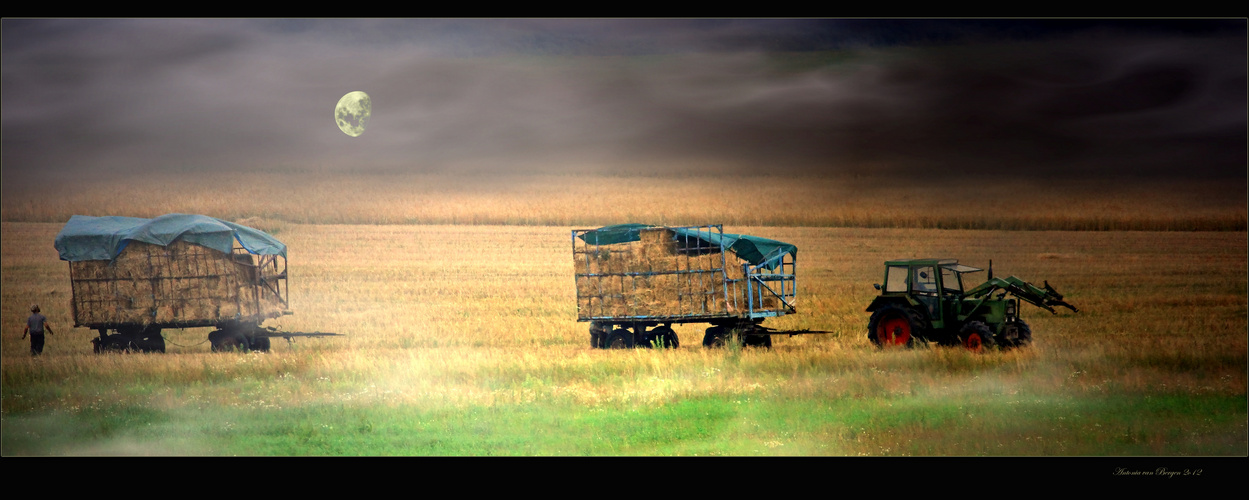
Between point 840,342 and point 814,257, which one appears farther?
point 814,257

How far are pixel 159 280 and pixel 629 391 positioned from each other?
11520 mm

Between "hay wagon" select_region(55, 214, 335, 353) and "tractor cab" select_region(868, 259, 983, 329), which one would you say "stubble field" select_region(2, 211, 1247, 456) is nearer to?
"hay wagon" select_region(55, 214, 335, 353)

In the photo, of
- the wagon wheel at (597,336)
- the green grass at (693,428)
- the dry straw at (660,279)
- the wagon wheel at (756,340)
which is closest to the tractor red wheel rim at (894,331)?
the wagon wheel at (756,340)

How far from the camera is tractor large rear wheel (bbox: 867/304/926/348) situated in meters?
18.4

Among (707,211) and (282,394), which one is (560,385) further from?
(707,211)

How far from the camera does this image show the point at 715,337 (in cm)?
2000

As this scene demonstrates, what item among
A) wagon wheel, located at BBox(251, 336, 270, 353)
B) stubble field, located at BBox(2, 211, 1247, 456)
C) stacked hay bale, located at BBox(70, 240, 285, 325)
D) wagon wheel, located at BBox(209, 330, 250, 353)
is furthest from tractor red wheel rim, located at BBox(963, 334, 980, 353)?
stacked hay bale, located at BBox(70, 240, 285, 325)

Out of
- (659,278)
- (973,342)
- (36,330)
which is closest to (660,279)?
(659,278)

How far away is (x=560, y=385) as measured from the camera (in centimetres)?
1591

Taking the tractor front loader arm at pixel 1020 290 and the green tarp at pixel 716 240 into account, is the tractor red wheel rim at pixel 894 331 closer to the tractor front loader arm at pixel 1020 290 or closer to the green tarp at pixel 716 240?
the tractor front loader arm at pixel 1020 290

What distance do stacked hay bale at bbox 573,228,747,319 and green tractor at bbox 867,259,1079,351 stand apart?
3.15 meters

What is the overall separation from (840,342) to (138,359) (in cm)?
1448

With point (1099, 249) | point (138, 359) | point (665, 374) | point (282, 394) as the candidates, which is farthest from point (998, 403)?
point (1099, 249)

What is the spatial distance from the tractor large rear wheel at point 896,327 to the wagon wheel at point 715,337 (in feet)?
10.0
